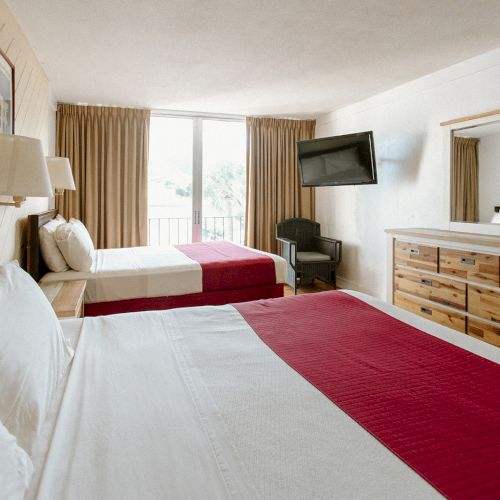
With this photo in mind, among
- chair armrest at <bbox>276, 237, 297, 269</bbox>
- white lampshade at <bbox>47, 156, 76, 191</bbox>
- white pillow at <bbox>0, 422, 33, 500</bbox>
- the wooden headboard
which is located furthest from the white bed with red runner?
white pillow at <bbox>0, 422, 33, 500</bbox>

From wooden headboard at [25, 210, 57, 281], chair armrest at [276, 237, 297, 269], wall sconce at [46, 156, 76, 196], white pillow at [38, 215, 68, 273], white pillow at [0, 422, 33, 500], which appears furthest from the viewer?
chair armrest at [276, 237, 297, 269]

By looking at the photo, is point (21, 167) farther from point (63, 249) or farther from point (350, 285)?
point (350, 285)

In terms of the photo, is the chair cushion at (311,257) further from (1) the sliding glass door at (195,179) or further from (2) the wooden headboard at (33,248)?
(2) the wooden headboard at (33,248)

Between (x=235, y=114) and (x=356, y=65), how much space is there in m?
2.29

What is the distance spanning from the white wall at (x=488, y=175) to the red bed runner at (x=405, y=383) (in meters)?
2.03

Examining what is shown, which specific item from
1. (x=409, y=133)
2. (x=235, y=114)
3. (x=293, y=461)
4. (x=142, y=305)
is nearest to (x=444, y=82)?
(x=409, y=133)

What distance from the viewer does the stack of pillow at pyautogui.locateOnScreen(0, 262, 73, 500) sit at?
0.77 m

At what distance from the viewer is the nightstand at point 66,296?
2.25 meters

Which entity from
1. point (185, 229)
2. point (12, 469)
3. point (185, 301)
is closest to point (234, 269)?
point (185, 301)

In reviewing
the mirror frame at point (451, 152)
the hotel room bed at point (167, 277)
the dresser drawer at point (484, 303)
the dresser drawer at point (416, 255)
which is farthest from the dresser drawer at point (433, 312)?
the hotel room bed at point (167, 277)

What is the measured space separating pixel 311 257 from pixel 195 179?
1.92 meters

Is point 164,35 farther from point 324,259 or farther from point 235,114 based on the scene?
point 324,259

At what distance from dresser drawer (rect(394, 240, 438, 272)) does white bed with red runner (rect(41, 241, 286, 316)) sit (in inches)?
41.9

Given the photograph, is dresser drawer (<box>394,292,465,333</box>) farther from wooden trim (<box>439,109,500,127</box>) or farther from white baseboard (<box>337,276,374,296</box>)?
wooden trim (<box>439,109,500,127</box>)
